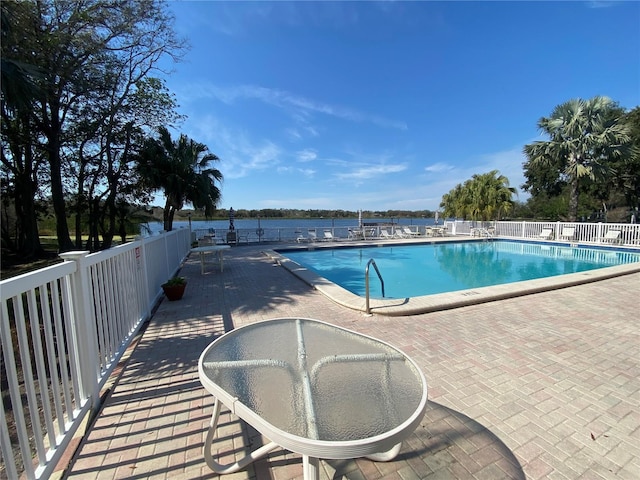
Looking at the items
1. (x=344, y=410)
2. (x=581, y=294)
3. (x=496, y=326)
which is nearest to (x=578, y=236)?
(x=581, y=294)

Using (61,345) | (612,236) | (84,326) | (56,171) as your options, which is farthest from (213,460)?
(612,236)

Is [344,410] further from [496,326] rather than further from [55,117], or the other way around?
[55,117]

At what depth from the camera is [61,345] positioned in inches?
67.9

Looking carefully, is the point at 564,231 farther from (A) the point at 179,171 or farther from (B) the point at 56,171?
(B) the point at 56,171

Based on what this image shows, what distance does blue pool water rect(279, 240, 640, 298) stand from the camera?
7.82 m

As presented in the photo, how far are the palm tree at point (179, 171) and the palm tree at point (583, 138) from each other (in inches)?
633

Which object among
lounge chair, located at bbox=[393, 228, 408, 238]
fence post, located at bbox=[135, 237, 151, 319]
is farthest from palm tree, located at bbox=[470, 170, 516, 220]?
fence post, located at bbox=[135, 237, 151, 319]

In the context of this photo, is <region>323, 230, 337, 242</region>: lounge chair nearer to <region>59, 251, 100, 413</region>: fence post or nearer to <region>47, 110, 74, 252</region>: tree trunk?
<region>47, 110, 74, 252</region>: tree trunk

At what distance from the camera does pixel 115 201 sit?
12469mm

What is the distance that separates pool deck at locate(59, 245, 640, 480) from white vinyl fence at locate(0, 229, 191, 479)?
0.59 ft

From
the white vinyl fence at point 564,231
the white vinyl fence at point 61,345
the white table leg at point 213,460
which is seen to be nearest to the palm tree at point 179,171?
the white vinyl fence at point 61,345

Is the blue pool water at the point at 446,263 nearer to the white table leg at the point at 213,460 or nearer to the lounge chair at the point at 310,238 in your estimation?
the lounge chair at the point at 310,238

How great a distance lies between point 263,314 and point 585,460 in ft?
11.2

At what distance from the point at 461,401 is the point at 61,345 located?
2.69 m
